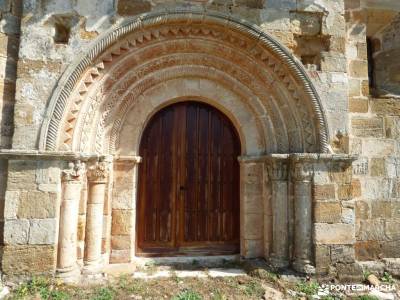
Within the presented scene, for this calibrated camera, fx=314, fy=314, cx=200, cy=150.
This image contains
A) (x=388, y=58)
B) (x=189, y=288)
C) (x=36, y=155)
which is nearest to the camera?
(x=36, y=155)

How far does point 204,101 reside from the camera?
14.6 feet

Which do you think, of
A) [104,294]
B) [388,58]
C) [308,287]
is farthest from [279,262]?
[388,58]

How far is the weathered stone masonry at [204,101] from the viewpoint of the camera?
11.8 feet

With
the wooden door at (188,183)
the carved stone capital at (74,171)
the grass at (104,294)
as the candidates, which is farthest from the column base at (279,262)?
the carved stone capital at (74,171)

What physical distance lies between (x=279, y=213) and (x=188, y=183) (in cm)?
131

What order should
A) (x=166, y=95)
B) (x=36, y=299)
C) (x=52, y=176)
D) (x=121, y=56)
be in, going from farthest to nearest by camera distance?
1. (x=166, y=95)
2. (x=121, y=56)
3. (x=52, y=176)
4. (x=36, y=299)

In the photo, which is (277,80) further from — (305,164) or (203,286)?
(203,286)

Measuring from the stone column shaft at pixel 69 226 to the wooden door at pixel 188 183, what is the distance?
3.01 ft

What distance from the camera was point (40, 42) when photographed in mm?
3715

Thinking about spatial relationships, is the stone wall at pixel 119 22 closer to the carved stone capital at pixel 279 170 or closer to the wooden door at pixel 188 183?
the carved stone capital at pixel 279 170

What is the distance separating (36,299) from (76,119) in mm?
1992

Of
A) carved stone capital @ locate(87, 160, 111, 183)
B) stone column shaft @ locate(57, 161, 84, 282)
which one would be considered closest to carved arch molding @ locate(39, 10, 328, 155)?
carved stone capital @ locate(87, 160, 111, 183)

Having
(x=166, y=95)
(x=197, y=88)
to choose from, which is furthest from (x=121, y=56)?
(x=197, y=88)

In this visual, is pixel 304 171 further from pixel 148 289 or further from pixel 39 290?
pixel 39 290
